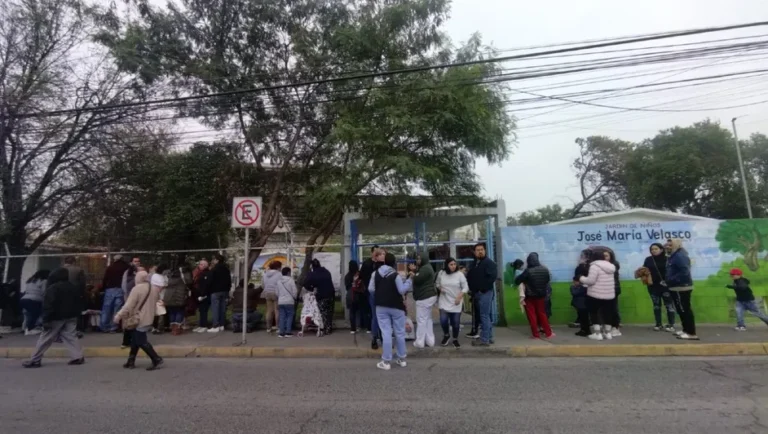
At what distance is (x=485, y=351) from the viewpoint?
8039 mm

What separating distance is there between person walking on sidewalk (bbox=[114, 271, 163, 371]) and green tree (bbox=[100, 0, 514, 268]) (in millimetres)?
4092

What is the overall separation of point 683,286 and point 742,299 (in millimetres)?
1912

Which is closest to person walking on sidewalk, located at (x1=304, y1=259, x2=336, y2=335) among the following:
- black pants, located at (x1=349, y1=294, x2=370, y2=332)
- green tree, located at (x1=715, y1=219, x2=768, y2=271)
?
black pants, located at (x1=349, y1=294, x2=370, y2=332)

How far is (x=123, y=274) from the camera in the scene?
1044cm

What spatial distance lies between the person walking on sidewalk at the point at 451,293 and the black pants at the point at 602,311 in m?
2.63

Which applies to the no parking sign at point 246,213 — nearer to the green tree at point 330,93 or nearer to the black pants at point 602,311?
the green tree at point 330,93

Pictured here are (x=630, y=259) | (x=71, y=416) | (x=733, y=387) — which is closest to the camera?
(x=71, y=416)

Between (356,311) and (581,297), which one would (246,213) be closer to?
(356,311)

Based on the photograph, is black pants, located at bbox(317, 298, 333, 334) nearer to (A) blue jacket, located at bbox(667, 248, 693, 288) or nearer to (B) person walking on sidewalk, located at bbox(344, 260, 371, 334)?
(B) person walking on sidewalk, located at bbox(344, 260, 371, 334)

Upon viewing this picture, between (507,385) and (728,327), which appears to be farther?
(728,327)

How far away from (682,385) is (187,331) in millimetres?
9471

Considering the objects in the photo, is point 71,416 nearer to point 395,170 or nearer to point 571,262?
point 395,170

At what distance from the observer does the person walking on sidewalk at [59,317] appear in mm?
7508

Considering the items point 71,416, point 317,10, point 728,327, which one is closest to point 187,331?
point 71,416
